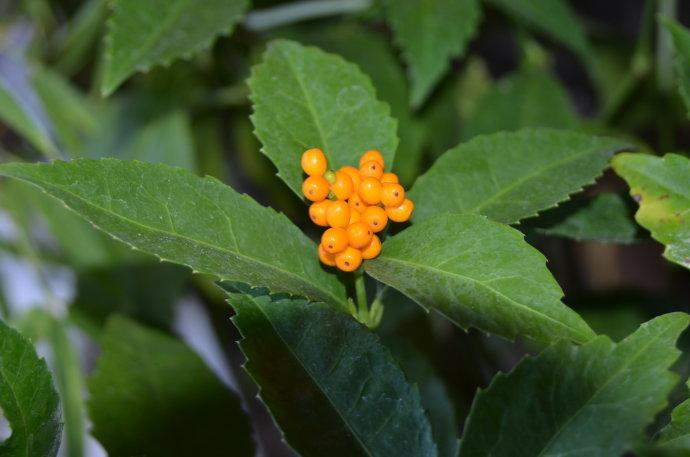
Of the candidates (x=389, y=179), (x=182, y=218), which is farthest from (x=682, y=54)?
(x=182, y=218)

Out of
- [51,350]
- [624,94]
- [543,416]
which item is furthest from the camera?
[624,94]

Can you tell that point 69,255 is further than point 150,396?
Yes

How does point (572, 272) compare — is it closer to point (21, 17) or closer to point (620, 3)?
point (620, 3)

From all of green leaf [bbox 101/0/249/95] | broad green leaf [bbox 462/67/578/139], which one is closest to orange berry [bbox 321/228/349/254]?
green leaf [bbox 101/0/249/95]

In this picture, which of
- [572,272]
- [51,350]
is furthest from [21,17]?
[572,272]

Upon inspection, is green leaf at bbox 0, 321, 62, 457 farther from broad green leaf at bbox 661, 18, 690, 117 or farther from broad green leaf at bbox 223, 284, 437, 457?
broad green leaf at bbox 661, 18, 690, 117

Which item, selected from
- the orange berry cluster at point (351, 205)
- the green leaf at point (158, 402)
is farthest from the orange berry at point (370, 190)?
the green leaf at point (158, 402)
